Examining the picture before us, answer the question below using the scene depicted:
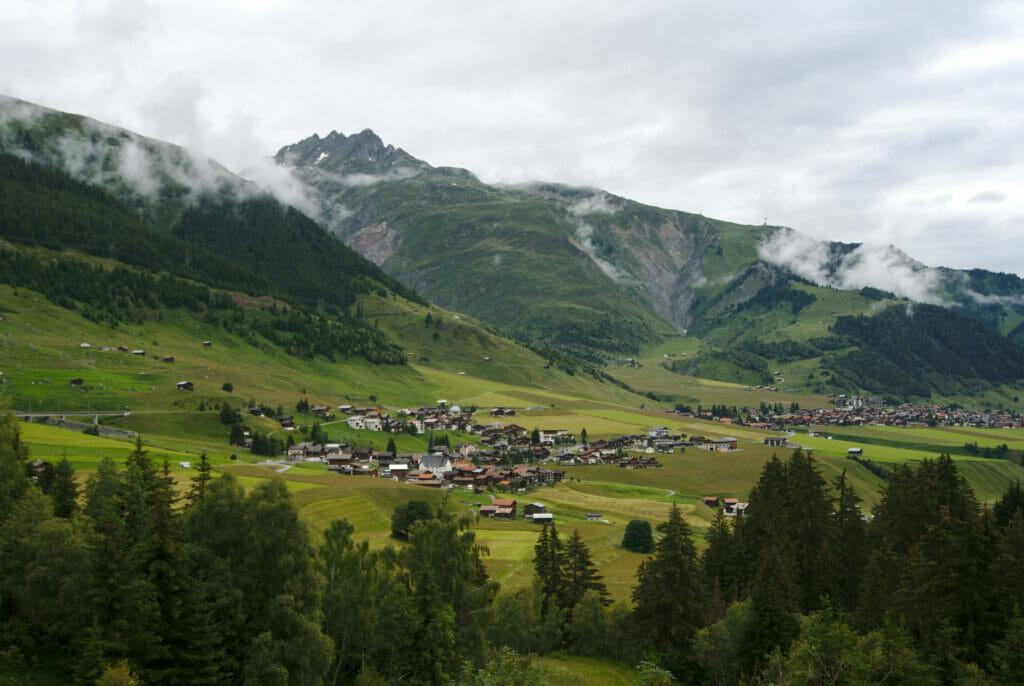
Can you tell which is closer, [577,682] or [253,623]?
[253,623]

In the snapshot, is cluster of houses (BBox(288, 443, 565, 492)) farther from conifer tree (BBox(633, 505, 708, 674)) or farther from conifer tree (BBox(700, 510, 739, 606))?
conifer tree (BBox(633, 505, 708, 674))

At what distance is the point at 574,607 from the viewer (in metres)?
64.8

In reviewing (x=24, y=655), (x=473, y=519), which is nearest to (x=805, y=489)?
(x=473, y=519)

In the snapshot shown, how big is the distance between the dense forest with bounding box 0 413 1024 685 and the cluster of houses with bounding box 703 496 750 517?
217ft

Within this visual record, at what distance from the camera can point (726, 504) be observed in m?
131

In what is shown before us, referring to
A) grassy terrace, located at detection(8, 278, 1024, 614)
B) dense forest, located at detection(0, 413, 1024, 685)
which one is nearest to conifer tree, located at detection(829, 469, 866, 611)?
dense forest, located at detection(0, 413, 1024, 685)

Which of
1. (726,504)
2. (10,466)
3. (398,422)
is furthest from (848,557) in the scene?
(398,422)

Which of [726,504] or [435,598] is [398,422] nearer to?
[726,504]

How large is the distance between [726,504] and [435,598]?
326 ft

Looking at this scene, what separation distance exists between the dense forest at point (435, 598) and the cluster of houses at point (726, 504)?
66197 millimetres

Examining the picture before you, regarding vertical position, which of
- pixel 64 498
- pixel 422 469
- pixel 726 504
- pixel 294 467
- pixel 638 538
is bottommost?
pixel 638 538

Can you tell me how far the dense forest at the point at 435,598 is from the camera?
33.5 meters

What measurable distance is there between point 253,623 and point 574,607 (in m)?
36.5

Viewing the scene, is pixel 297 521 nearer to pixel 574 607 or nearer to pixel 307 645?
pixel 307 645
